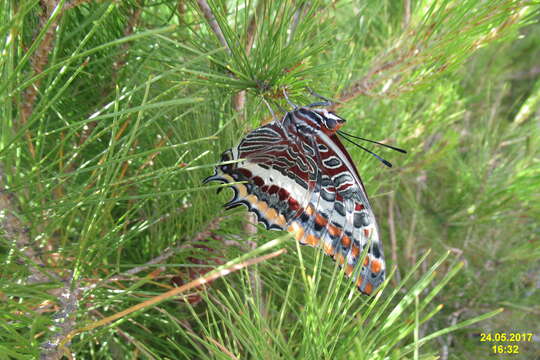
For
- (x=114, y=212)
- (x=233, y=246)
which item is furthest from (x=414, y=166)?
(x=114, y=212)

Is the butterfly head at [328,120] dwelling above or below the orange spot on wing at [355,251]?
above

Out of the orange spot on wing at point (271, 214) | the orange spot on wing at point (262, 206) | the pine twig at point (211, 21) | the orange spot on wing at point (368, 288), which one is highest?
A: the pine twig at point (211, 21)

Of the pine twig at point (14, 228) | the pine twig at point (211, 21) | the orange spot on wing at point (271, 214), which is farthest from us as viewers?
the orange spot on wing at point (271, 214)

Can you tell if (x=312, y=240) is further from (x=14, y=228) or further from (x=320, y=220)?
(x=14, y=228)

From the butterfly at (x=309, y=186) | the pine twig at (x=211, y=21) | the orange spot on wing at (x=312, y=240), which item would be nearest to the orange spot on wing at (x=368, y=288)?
the butterfly at (x=309, y=186)

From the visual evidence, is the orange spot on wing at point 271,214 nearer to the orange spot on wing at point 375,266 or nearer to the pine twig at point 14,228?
the orange spot on wing at point 375,266

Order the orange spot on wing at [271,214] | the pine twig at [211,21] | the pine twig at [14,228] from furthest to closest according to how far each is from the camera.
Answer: the orange spot on wing at [271,214], the pine twig at [211,21], the pine twig at [14,228]

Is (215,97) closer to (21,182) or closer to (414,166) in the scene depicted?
(21,182)
